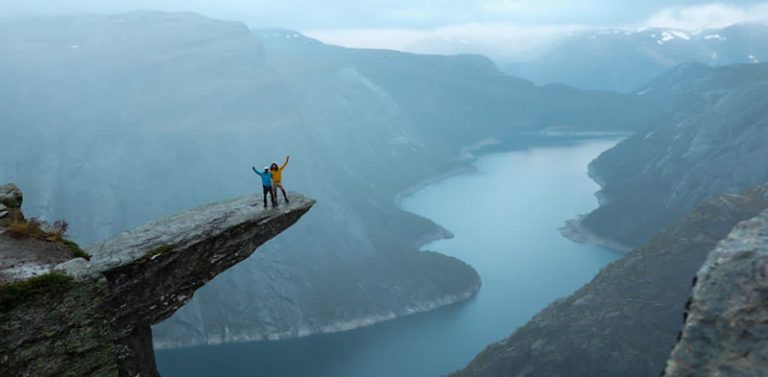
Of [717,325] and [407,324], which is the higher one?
[717,325]

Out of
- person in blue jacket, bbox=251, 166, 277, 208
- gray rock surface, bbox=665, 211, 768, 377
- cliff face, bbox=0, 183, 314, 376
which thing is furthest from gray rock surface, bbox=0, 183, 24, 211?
gray rock surface, bbox=665, 211, 768, 377

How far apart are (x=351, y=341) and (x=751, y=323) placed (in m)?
171

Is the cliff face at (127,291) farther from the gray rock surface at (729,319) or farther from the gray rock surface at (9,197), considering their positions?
the gray rock surface at (729,319)

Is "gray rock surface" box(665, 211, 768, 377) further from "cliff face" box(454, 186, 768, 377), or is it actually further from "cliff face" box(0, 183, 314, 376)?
"cliff face" box(454, 186, 768, 377)

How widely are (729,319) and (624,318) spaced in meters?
117

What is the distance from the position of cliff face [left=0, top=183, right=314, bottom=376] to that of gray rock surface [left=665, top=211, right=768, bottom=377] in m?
17.7

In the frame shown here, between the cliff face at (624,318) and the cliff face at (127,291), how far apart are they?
97.1 m

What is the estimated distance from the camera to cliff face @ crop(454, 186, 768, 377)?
11100 centimetres

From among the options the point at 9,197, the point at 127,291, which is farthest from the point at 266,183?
the point at 9,197

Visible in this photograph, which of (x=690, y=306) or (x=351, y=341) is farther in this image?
(x=351, y=341)

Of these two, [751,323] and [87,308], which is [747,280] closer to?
[751,323]

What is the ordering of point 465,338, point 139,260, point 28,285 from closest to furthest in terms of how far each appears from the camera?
point 28,285 < point 139,260 < point 465,338

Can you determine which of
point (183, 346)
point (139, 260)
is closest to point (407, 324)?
point (183, 346)

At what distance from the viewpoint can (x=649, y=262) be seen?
143125 millimetres
